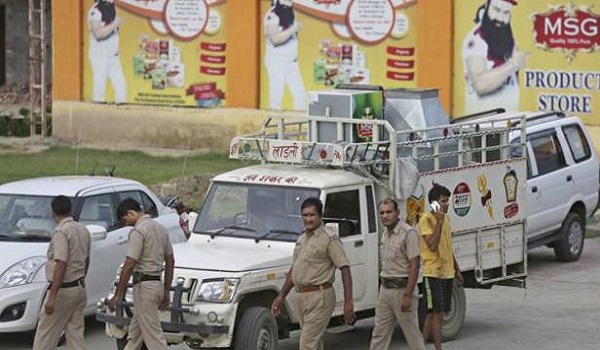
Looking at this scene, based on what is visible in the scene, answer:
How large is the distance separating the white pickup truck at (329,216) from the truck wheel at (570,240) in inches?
159

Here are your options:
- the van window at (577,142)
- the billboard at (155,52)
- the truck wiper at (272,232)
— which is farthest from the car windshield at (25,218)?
the billboard at (155,52)

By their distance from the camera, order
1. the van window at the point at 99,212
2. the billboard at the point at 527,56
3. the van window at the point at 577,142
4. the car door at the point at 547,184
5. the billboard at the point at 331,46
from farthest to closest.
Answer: the billboard at the point at 331,46, the billboard at the point at 527,56, the van window at the point at 577,142, the car door at the point at 547,184, the van window at the point at 99,212

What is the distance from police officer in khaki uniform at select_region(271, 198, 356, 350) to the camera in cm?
1202

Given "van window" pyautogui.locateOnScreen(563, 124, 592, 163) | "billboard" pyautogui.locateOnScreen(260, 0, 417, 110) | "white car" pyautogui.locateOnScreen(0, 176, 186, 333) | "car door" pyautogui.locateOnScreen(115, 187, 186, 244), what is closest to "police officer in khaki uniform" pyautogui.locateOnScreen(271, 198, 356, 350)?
"white car" pyautogui.locateOnScreen(0, 176, 186, 333)

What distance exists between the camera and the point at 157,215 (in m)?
16.2

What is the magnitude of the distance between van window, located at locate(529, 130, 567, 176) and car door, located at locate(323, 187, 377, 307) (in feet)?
19.7

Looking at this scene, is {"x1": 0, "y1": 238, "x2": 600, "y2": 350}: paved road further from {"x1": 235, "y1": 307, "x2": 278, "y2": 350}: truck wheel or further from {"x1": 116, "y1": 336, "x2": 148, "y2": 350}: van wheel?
{"x1": 235, "y1": 307, "x2": 278, "y2": 350}: truck wheel

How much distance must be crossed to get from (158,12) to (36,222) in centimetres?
1756

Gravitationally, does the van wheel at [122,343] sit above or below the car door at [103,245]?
below

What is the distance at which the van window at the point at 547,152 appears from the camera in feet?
63.1

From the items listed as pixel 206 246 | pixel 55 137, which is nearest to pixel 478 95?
pixel 55 137

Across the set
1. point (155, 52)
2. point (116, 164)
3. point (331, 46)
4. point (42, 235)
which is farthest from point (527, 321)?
point (155, 52)

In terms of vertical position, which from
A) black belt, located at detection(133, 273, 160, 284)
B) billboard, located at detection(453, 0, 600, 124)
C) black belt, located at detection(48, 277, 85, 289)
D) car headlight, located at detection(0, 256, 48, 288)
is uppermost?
billboard, located at detection(453, 0, 600, 124)

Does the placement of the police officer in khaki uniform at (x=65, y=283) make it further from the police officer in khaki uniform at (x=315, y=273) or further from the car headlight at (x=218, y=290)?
the police officer in khaki uniform at (x=315, y=273)
